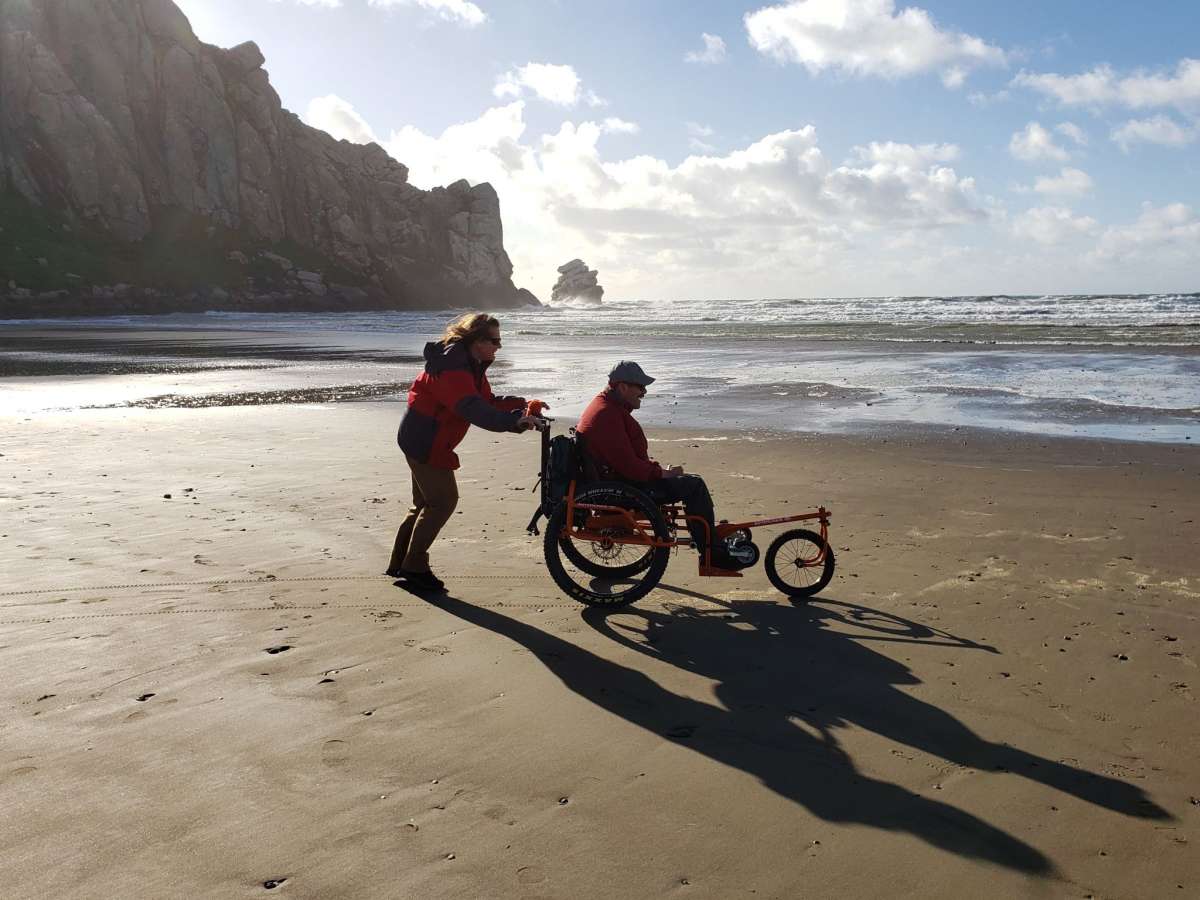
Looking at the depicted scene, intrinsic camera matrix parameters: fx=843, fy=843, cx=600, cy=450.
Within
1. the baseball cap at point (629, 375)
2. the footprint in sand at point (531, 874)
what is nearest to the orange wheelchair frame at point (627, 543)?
the baseball cap at point (629, 375)

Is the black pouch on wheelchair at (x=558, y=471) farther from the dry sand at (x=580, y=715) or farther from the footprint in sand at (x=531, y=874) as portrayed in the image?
the footprint in sand at (x=531, y=874)

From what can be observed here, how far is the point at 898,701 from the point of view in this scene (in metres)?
4.57

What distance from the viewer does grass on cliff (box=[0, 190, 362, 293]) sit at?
85.6m

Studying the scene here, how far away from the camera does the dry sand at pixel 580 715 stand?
312 centimetres

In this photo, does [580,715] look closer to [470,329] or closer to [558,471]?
[558,471]

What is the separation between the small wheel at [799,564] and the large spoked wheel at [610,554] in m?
0.93

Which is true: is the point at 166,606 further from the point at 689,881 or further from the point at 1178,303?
the point at 1178,303

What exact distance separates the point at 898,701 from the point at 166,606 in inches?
187

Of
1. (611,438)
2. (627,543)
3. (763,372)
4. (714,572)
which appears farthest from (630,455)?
(763,372)

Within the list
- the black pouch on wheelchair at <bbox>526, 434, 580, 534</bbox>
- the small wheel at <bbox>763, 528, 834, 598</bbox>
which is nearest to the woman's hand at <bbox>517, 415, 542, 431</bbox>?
the black pouch on wheelchair at <bbox>526, 434, 580, 534</bbox>

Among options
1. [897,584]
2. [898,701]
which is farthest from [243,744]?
[897,584]

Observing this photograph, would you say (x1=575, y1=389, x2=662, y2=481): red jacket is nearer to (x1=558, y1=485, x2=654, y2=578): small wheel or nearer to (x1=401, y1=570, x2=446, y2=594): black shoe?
(x1=558, y1=485, x2=654, y2=578): small wheel

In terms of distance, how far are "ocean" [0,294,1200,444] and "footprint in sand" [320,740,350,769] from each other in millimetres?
11315

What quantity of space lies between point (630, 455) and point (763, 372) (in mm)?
19655
